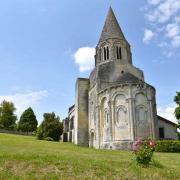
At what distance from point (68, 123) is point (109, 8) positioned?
1003 inches

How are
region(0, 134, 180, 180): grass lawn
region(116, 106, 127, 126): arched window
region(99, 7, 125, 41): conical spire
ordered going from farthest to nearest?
region(99, 7, 125, 41): conical spire, region(116, 106, 127, 126): arched window, region(0, 134, 180, 180): grass lawn

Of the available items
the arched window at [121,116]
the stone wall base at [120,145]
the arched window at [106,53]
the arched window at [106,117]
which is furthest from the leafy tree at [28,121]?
the arched window at [121,116]

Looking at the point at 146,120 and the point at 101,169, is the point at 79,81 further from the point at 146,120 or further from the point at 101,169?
the point at 101,169

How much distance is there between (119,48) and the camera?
132 feet

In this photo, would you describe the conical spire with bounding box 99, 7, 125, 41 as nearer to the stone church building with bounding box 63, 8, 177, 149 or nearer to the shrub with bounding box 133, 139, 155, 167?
the stone church building with bounding box 63, 8, 177, 149

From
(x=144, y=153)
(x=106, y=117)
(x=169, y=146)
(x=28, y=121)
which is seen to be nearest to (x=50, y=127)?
(x=106, y=117)

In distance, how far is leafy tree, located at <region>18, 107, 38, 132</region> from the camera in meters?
63.1

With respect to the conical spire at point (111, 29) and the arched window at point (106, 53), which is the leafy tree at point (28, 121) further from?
the conical spire at point (111, 29)

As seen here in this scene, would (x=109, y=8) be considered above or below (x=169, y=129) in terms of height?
above

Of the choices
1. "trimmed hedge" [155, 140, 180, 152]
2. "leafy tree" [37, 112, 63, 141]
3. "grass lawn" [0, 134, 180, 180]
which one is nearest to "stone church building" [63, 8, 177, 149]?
"leafy tree" [37, 112, 63, 141]

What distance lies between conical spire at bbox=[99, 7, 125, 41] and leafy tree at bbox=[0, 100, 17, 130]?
37.0 meters

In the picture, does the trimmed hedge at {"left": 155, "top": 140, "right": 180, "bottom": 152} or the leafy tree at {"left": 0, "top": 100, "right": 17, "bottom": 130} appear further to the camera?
the leafy tree at {"left": 0, "top": 100, "right": 17, "bottom": 130}

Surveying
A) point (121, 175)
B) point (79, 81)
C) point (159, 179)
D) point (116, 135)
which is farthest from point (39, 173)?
point (79, 81)

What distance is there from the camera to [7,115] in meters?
64.4
